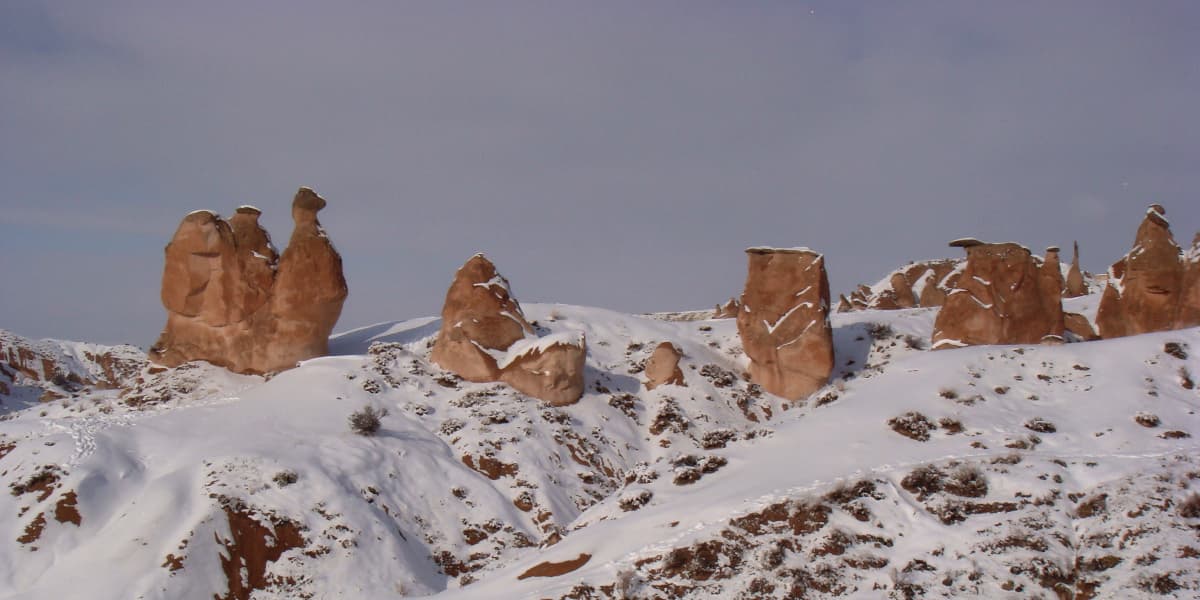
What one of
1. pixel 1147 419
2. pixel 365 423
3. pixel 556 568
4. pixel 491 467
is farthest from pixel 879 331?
pixel 556 568

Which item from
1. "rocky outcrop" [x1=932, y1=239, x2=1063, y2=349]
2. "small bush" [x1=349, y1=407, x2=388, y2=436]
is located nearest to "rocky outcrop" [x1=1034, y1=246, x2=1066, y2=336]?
"rocky outcrop" [x1=932, y1=239, x2=1063, y2=349]

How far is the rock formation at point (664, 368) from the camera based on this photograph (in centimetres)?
3875

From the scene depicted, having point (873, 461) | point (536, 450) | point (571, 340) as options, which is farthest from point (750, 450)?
point (571, 340)

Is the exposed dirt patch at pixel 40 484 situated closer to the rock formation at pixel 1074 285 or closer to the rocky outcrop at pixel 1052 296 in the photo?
the rocky outcrop at pixel 1052 296

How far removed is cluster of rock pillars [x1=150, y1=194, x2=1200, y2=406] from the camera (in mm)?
36469

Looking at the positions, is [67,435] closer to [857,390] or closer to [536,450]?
[536,450]

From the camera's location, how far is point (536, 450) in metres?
31.9

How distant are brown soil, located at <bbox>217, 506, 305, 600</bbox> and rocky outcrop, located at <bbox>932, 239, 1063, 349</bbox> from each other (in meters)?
27.1

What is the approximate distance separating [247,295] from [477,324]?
9594mm

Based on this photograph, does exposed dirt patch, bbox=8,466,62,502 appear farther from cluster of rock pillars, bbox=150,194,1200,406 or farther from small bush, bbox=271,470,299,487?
cluster of rock pillars, bbox=150,194,1200,406

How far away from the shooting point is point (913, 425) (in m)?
21.2

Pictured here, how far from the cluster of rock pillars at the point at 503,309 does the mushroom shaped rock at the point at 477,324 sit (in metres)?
0.05

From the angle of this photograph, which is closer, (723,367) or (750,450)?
(750,450)

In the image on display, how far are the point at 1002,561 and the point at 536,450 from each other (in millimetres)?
20328
